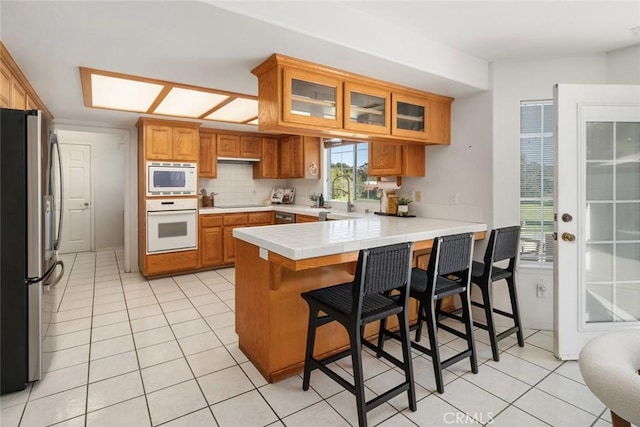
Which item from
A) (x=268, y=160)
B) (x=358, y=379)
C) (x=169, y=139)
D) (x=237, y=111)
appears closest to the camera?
(x=358, y=379)

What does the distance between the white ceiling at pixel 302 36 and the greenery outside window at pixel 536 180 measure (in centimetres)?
52

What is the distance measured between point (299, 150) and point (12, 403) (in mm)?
4320

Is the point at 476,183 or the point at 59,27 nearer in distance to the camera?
the point at 59,27

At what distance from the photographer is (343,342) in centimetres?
260

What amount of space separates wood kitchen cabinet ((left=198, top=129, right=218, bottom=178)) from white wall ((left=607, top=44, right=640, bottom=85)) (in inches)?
191

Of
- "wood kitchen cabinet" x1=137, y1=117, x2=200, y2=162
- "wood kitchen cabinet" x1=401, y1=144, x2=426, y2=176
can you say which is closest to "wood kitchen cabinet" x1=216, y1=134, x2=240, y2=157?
"wood kitchen cabinet" x1=137, y1=117, x2=200, y2=162

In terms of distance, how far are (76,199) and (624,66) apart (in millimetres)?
8011

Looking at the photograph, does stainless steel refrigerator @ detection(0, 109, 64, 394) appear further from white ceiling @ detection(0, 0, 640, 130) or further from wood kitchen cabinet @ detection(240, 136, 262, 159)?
wood kitchen cabinet @ detection(240, 136, 262, 159)

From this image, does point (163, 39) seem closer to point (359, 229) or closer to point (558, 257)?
point (359, 229)

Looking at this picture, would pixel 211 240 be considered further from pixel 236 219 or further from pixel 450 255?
pixel 450 255

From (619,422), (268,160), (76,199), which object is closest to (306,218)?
(268,160)

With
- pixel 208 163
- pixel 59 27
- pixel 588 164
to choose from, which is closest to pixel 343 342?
pixel 588 164

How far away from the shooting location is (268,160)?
597 centimetres

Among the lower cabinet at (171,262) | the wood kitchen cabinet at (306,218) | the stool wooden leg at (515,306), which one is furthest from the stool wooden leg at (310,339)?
the lower cabinet at (171,262)
